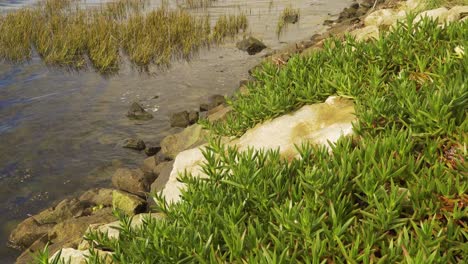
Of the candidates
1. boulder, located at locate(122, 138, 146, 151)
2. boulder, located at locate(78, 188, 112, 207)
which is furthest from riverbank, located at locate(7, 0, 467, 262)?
boulder, located at locate(122, 138, 146, 151)

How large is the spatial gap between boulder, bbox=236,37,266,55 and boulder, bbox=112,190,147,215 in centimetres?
1177

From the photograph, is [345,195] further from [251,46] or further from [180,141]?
[251,46]

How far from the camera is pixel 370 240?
294 centimetres

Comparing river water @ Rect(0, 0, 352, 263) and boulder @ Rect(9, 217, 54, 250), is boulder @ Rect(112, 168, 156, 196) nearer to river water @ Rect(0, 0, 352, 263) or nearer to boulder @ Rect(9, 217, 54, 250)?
river water @ Rect(0, 0, 352, 263)

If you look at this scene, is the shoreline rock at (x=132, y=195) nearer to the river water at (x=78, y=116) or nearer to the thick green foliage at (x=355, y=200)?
the river water at (x=78, y=116)

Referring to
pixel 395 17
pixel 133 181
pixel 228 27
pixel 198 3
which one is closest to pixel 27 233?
pixel 133 181

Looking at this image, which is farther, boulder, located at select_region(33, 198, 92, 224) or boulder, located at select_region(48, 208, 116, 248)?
boulder, located at select_region(33, 198, 92, 224)

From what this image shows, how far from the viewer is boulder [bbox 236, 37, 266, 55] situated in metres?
18.3

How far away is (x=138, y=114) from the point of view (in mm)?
12547

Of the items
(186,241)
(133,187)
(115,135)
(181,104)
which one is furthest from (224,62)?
(186,241)

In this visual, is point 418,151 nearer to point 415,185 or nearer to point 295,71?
point 415,185

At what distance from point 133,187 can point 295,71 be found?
4.17m

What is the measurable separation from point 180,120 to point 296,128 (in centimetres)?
689

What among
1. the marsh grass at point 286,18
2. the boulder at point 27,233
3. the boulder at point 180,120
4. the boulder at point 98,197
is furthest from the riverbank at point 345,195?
the marsh grass at point 286,18
